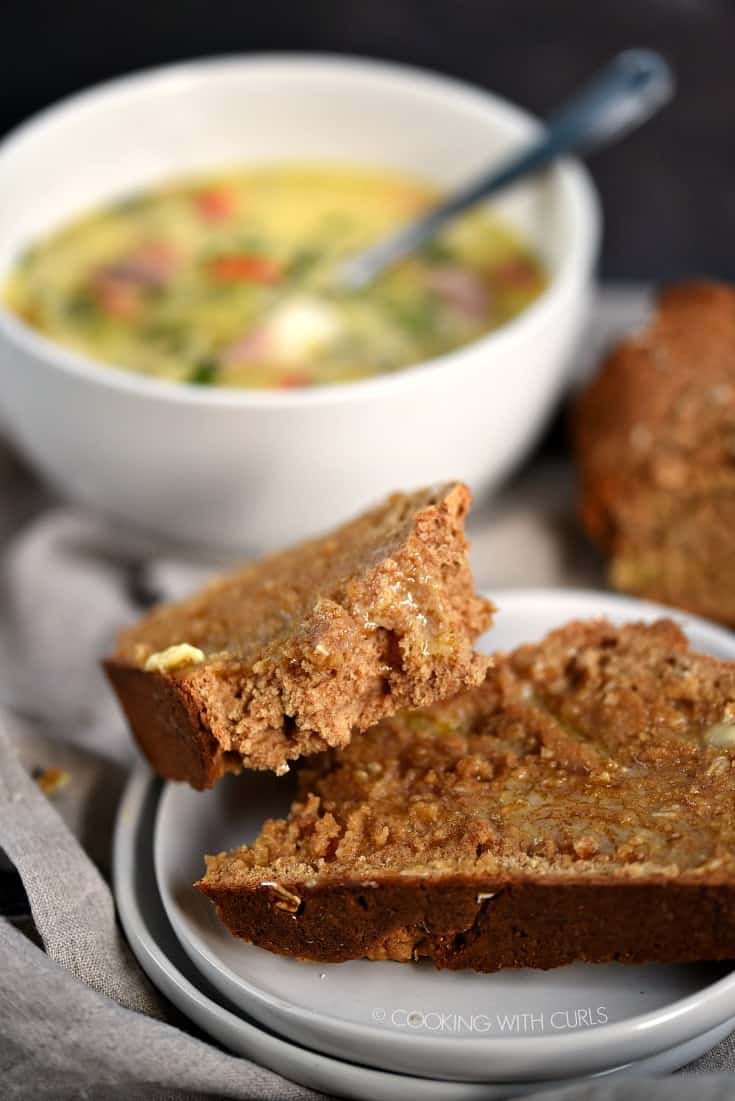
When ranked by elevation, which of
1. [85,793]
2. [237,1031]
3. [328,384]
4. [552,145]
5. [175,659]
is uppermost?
[175,659]

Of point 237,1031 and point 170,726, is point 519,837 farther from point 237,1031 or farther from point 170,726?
point 170,726

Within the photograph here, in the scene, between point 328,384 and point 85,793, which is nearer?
point 85,793

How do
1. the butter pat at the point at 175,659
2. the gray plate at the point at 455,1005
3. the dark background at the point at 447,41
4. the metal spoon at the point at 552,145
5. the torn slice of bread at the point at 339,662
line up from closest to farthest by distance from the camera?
the gray plate at the point at 455,1005 → the torn slice of bread at the point at 339,662 → the butter pat at the point at 175,659 → the metal spoon at the point at 552,145 → the dark background at the point at 447,41

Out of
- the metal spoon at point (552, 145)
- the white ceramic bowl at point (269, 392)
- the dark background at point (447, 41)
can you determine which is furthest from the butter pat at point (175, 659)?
the dark background at point (447, 41)

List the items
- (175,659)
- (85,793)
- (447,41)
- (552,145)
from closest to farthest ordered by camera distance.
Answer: (175,659)
(85,793)
(552,145)
(447,41)

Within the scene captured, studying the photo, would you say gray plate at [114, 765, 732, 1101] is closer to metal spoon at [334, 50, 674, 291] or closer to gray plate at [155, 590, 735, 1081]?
gray plate at [155, 590, 735, 1081]

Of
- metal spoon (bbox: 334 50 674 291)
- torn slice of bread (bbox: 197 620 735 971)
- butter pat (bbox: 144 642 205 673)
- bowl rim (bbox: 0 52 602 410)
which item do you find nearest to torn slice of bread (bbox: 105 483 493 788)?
butter pat (bbox: 144 642 205 673)

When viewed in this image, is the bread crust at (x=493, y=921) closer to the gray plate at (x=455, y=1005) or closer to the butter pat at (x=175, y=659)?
the gray plate at (x=455, y=1005)

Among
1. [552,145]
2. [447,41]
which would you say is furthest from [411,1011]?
[447,41]
